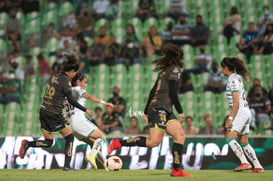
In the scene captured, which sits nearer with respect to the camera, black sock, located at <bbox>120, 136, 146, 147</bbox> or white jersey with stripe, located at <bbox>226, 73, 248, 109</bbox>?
Result: black sock, located at <bbox>120, 136, 146, 147</bbox>

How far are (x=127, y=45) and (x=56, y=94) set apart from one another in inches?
339

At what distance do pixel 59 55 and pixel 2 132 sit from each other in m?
3.13

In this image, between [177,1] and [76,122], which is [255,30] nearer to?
[177,1]

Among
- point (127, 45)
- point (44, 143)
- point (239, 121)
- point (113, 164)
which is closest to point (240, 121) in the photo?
point (239, 121)

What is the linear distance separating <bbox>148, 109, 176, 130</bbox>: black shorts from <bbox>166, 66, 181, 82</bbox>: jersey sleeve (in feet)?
1.73

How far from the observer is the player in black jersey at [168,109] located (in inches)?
421

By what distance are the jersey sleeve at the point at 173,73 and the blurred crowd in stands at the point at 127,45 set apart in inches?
303

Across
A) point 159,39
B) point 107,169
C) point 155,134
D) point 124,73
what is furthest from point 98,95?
point 155,134

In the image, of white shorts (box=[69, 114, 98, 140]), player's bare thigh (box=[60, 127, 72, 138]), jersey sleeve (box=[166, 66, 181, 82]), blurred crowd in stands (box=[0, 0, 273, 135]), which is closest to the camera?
jersey sleeve (box=[166, 66, 181, 82])

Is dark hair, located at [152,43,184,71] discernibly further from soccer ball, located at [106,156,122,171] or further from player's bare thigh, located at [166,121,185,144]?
soccer ball, located at [106,156,122,171]

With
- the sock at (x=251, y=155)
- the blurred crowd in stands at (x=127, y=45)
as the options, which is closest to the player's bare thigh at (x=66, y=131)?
the sock at (x=251, y=155)

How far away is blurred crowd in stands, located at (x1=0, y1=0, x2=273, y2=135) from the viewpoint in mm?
18969

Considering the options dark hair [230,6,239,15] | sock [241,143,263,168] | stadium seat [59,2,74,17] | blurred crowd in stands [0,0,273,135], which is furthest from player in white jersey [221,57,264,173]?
stadium seat [59,2,74,17]

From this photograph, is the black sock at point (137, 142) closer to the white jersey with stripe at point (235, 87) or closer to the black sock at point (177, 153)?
the black sock at point (177, 153)
